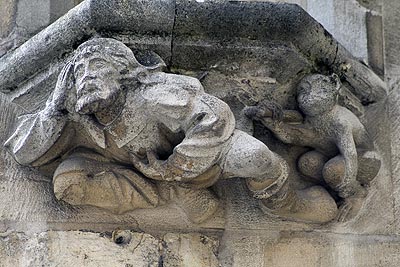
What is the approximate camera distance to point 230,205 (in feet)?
8.84

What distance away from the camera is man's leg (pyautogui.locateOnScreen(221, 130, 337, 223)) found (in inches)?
96.7

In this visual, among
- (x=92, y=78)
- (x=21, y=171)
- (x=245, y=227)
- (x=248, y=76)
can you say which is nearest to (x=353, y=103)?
(x=248, y=76)

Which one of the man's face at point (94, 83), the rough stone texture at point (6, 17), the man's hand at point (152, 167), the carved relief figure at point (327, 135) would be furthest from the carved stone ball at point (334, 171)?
the rough stone texture at point (6, 17)

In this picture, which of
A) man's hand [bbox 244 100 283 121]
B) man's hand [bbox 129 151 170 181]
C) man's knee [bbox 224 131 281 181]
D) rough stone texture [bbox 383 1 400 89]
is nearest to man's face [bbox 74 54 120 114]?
man's hand [bbox 129 151 170 181]

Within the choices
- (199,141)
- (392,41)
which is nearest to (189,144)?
(199,141)

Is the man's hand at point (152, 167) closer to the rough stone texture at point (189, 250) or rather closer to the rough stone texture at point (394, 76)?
the rough stone texture at point (189, 250)

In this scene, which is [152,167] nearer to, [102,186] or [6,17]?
[102,186]

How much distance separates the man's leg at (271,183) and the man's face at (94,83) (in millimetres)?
407

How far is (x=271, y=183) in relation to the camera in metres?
2.55

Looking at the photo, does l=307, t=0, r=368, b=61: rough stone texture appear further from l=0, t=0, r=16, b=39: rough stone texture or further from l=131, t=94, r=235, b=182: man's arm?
l=0, t=0, r=16, b=39: rough stone texture

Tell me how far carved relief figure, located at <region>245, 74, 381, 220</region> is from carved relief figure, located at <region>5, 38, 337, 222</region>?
0.57 ft

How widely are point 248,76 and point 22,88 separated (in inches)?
30.1

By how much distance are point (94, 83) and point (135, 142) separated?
241 millimetres

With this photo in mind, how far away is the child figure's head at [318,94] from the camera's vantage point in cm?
269
